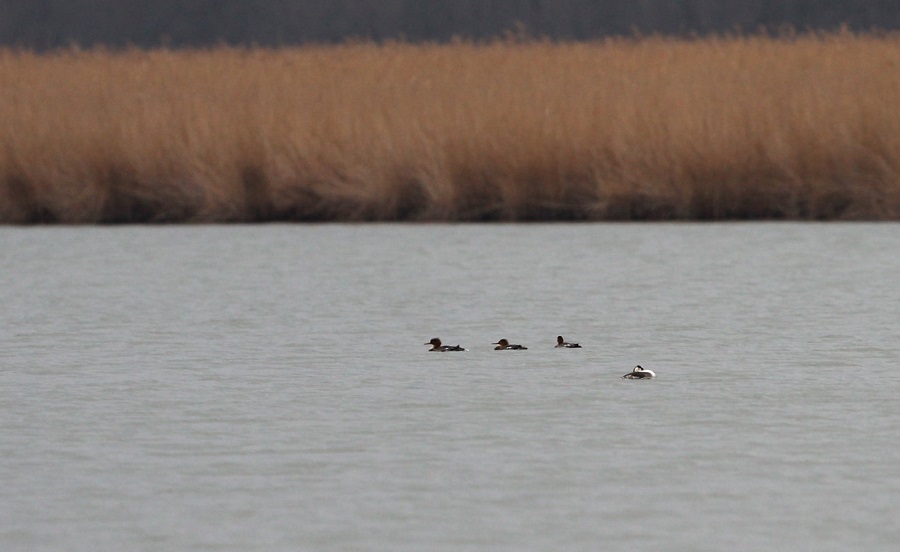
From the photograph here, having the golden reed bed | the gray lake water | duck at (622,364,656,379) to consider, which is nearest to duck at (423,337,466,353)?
the gray lake water

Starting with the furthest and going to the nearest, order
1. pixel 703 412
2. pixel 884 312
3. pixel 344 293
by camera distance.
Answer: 1. pixel 344 293
2. pixel 884 312
3. pixel 703 412

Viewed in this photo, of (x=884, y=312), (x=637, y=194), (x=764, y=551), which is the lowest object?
(x=764, y=551)

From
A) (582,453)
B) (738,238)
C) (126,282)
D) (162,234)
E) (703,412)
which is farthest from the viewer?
(162,234)

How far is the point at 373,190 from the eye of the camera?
13.0 m

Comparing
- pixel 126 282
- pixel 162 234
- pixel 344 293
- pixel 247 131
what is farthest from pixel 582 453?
pixel 247 131

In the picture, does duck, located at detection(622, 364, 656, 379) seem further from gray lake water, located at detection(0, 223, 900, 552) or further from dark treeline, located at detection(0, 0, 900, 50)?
dark treeline, located at detection(0, 0, 900, 50)

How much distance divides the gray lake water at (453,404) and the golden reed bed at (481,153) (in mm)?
2355

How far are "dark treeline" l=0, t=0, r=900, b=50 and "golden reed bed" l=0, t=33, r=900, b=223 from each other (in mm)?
18287

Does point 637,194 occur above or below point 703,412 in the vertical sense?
above

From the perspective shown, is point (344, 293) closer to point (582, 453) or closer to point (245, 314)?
point (245, 314)

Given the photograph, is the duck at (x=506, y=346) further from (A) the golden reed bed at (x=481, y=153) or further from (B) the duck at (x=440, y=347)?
(A) the golden reed bed at (x=481, y=153)

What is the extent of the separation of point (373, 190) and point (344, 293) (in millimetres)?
4327

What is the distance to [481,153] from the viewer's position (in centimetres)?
1298

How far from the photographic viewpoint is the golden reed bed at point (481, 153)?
1259 centimetres
